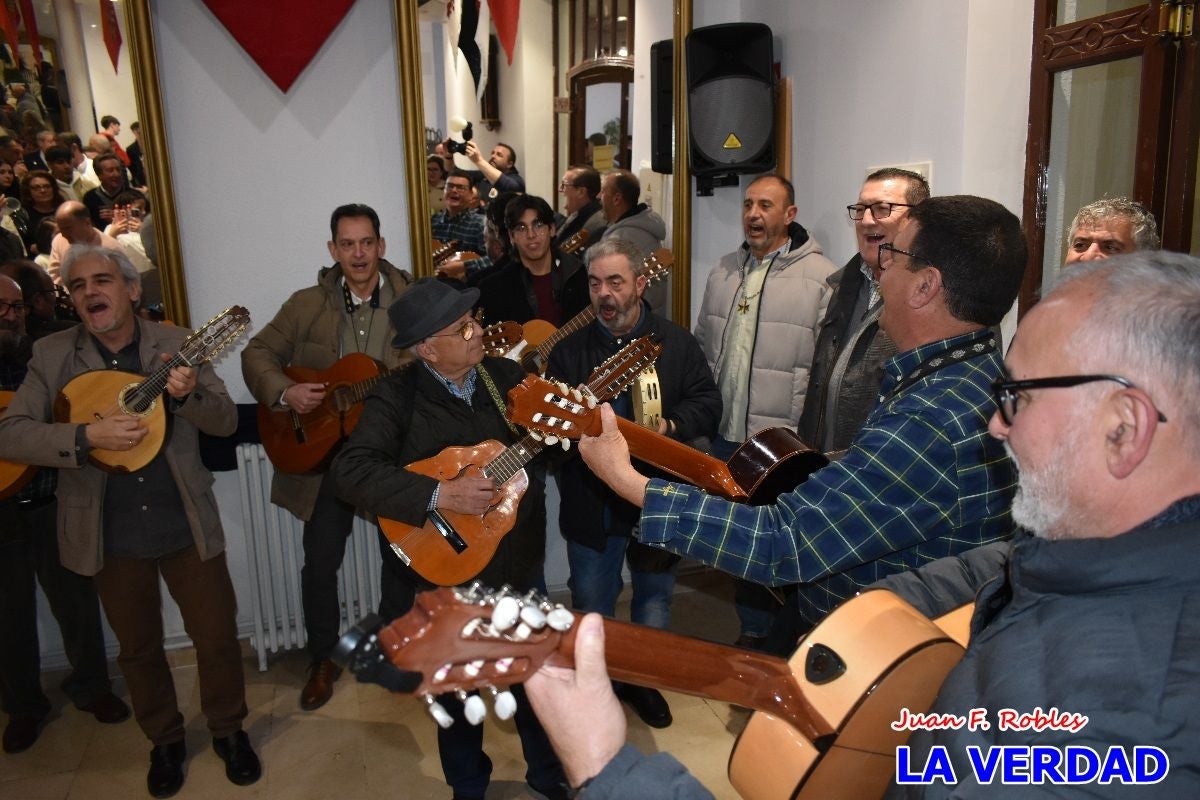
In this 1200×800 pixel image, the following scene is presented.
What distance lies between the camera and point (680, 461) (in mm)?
2234

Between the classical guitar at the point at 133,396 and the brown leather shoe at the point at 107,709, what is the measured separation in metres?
1.19

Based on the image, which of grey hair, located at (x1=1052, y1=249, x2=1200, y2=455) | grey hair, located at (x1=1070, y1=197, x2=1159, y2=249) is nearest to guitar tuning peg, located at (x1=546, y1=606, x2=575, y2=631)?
grey hair, located at (x1=1052, y1=249, x2=1200, y2=455)

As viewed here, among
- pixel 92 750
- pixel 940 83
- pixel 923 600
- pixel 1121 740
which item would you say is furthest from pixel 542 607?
Result: pixel 940 83

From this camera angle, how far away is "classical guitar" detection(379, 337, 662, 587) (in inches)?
94.8

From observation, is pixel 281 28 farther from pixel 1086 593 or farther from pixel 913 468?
pixel 1086 593

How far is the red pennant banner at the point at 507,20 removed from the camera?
3.83 m


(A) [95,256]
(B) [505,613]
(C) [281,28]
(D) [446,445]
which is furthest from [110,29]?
(B) [505,613]

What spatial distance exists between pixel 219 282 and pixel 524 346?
1.32 metres

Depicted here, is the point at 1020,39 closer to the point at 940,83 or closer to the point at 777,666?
the point at 940,83

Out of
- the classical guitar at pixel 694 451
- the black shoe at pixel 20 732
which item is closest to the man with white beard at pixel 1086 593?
the classical guitar at pixel 694 451

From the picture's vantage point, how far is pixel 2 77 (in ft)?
10.9

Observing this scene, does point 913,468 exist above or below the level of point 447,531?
above

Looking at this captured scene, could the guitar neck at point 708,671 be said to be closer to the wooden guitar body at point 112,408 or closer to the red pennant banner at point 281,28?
the wooden guitar body at point 112,408

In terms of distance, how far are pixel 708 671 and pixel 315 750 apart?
2.29m
